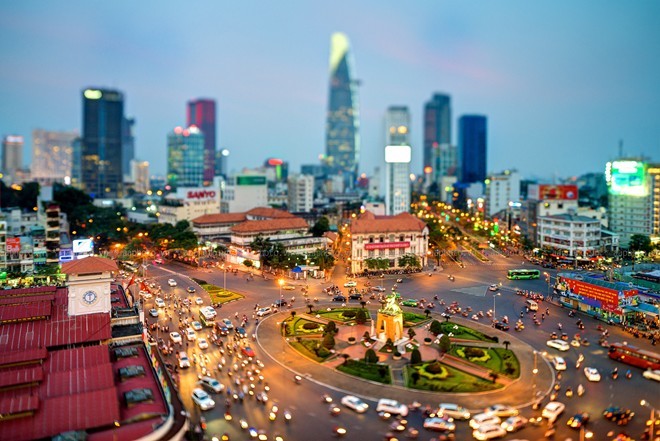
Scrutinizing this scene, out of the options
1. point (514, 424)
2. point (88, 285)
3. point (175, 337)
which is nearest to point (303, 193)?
point (175, 337)

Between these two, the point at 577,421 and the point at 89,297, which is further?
the point at 89,297

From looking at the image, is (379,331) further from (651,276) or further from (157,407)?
(651,276)

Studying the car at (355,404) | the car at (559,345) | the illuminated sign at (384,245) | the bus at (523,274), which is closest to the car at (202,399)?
the car at (355,404)

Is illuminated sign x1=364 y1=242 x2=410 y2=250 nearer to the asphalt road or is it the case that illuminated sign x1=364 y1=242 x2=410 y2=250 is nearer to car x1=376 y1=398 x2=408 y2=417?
the asphalt road

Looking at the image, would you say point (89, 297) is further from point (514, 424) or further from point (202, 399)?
point (514, 424)

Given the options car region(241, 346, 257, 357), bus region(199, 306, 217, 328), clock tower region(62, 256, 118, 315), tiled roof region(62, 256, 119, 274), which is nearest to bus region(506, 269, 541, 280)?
bus region(199, 306, 217, 328)

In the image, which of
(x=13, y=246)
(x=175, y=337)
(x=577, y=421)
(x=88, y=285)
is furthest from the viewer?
(x=13, y=246)
